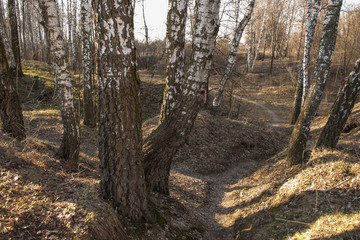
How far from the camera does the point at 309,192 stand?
4867 millimetres

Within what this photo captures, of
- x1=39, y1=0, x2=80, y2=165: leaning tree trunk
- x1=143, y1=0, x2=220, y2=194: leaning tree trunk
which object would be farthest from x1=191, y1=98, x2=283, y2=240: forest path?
x1=39, y1=0, x2=80, y2=165: leaning tree trunk

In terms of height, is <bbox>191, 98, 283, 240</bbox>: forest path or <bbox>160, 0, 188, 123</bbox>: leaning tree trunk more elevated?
<bbox>160, 0, 188, 123</bbox>: leaning tree trunk

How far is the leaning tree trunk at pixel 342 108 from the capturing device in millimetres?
6094

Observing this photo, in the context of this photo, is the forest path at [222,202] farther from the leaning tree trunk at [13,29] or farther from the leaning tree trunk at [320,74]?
the leaning tree trunk at [13,29]

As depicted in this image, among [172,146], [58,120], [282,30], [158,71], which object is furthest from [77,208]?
[282,30]

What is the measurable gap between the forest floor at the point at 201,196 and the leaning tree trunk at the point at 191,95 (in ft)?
3.79

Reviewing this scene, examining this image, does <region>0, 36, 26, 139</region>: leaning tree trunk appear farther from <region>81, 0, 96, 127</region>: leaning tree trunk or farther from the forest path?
the forest path

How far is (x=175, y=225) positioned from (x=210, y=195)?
3022 millimetres

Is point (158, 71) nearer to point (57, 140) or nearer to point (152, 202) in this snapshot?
point (57, 140)

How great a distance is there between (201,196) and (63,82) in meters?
4.99

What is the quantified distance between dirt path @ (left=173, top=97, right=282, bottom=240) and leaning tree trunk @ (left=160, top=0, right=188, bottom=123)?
2841mm

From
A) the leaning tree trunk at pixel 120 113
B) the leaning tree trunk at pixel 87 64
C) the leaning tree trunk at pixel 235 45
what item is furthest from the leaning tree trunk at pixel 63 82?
the leaning tree trunk at pixel 235 45

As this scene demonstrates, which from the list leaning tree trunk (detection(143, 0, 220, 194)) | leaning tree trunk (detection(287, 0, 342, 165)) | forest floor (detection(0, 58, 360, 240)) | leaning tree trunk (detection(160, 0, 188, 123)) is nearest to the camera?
forest floor (detection(0, 58, 360, 240))

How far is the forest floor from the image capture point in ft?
10.1
